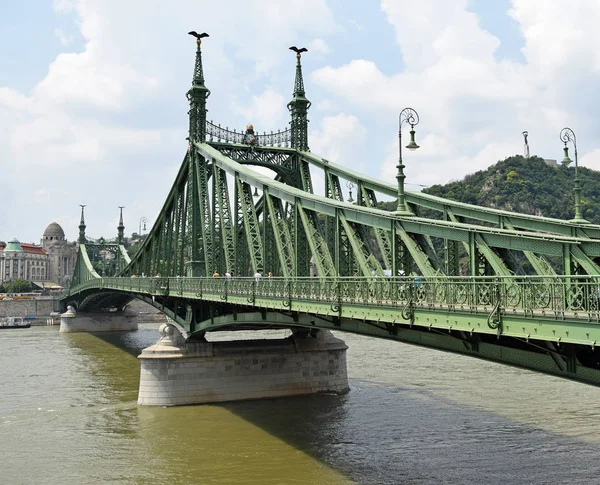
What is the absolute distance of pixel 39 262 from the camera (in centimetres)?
19088

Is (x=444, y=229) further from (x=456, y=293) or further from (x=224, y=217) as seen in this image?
(x=224, y=217)

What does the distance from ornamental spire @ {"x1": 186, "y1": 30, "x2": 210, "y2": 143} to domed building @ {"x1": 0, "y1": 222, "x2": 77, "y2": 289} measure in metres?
147

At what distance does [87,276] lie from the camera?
98.9 meters

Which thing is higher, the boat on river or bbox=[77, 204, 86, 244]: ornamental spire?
bbox=[77, 204, 86, 244]: ornamental spire

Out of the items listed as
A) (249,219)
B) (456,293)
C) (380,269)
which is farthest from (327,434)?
(456,293)

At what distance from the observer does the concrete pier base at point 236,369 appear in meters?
33.9

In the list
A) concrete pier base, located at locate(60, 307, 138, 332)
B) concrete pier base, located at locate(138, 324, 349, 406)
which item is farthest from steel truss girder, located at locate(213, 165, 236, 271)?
concrete pier base, located at locate(60, 307, 138, 332)

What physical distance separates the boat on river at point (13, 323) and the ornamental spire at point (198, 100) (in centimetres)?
6061

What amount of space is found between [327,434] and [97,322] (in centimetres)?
6829

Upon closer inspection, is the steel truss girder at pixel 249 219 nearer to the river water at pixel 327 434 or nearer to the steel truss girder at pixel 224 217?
the steel truss girder at pixel 224 217

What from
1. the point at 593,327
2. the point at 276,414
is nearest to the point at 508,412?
the point at 276,414

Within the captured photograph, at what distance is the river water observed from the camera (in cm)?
2234

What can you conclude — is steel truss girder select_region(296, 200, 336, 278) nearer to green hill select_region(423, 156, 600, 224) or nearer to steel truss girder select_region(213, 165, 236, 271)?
steel truss girder select_region(213, 165, 236, 271)

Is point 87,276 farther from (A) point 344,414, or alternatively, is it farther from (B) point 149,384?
(A) point 344,414
